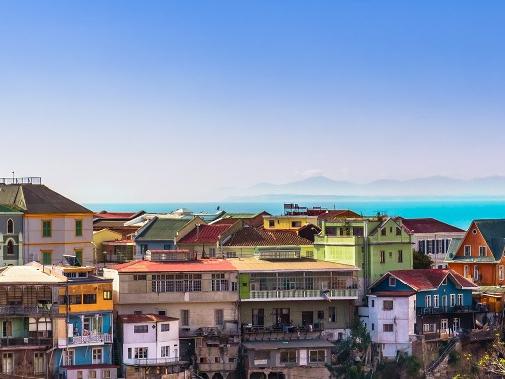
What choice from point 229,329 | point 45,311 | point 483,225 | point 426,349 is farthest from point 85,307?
point 483,225

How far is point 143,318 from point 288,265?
10070 millimetres

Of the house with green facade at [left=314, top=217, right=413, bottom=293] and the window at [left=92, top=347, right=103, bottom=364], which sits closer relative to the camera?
the window at [left=92, top=347, right=103, bottom=364]

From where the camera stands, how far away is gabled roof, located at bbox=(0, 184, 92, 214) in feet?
243

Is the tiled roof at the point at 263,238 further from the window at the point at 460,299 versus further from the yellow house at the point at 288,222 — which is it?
the window at the point at 460,299

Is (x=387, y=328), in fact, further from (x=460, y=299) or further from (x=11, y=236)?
(x=11, y=236)

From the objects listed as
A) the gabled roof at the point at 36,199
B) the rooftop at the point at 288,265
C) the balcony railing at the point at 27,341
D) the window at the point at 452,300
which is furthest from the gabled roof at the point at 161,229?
the balcony railing at the point at 27,341

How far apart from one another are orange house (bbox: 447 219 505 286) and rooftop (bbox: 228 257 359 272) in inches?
524

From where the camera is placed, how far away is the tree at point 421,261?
7938cm

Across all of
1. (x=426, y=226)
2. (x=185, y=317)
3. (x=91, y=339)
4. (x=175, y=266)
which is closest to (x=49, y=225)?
(x=175, y=266)

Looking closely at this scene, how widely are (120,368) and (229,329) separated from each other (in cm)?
716

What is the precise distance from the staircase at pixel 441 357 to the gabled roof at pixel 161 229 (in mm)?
20452

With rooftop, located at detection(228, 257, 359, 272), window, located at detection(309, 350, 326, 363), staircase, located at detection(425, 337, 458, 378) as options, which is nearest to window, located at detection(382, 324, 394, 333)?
staircase, located at detection(425, 337, 458, 378)

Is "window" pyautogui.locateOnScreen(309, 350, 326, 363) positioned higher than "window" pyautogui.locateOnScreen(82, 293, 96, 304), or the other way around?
"window" pyautogui.locateOnScreen(82, 293, 96, 304)

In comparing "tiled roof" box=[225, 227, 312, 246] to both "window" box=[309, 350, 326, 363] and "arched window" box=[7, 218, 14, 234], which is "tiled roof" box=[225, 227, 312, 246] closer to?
"window" box=[309, 350, 326, 363]
